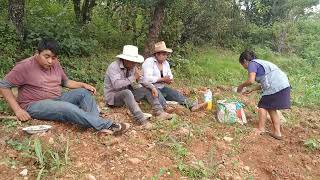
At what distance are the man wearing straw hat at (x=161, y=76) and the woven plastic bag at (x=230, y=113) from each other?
0.37 m

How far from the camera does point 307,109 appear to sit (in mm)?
7281

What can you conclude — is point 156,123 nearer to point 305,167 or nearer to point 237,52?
point 305,167

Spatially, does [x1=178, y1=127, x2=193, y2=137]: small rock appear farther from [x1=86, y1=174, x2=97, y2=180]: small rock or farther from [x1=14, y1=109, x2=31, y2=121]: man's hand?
[x1=14, y1=109, x2=31, y2=121]: man's hand

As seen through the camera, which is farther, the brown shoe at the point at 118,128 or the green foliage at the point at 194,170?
the brown shoe at the point at 118,128

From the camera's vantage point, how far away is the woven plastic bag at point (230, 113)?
5.65 metres

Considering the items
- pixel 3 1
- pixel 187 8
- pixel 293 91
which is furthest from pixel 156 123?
pixel 3 1

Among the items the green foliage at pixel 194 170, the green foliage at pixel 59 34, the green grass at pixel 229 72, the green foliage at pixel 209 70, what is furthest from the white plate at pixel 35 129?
the green foliage at pixel 209 70

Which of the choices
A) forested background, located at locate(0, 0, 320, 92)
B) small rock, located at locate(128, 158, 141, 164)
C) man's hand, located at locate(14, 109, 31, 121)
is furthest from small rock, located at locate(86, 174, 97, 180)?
forested background, located at locate(0, 0, 320, 92)

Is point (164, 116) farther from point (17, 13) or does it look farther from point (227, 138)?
point (17, 13)

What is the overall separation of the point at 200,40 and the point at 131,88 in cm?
673

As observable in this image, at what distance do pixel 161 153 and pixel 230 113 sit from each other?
1675mm

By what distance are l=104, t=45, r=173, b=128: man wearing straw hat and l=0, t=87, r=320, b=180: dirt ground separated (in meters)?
0.18

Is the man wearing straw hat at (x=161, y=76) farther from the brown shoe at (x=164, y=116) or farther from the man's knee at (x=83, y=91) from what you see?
the man's knee at (x=83, y=91)

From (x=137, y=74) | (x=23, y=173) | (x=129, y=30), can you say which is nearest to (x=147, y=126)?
(x=137, y=74)
